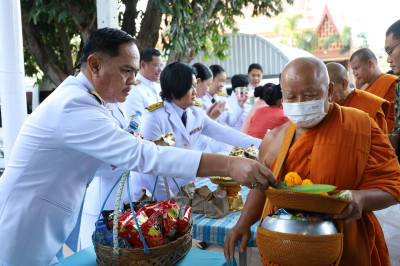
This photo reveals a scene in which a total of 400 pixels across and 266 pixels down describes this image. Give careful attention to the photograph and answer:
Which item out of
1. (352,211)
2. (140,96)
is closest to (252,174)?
(352,211)

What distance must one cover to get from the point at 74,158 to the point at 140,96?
2.92 m

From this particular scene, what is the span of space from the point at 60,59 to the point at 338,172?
22.1 ft

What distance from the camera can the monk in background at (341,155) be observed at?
1.62 meters

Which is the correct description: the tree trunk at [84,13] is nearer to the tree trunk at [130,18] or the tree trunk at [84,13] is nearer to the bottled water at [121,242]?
the tree trunk at [130,18]

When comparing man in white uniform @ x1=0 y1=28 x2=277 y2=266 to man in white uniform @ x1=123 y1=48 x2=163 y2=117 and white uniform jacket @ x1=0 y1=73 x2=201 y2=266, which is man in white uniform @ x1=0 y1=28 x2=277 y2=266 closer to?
white uniform jacket @ x1=0 y1=73 x2=201 y2=266

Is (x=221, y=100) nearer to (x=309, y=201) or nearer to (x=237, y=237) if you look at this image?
(x=237, y=237)

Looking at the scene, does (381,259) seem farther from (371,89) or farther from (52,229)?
(371,89)

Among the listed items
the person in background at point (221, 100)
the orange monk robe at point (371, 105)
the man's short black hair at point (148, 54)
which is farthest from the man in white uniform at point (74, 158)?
the person in background at point (221, 100)

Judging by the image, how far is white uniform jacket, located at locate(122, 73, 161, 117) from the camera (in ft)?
15.1

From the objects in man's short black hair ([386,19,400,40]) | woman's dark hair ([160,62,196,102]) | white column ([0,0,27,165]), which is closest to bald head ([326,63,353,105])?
man's short black hair ([386,19,400,40])

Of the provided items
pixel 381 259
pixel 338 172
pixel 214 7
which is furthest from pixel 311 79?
pixel 214 7

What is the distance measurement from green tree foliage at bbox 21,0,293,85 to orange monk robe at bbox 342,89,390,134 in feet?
9.82

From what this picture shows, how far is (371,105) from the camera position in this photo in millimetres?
3166

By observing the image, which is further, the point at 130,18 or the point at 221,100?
the point at 130,18
